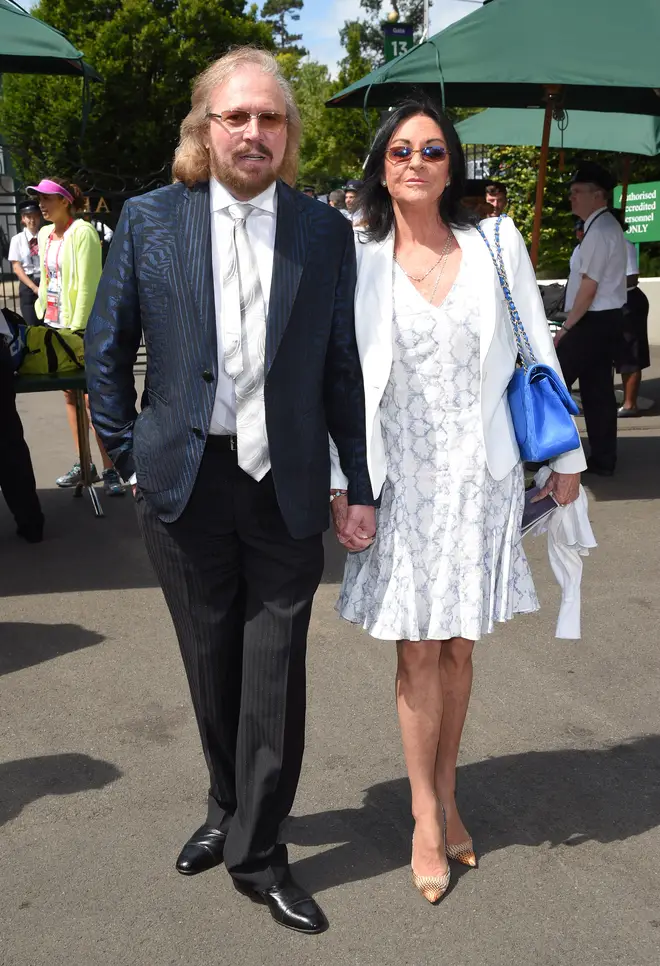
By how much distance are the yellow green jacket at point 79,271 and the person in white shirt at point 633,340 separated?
4624mm

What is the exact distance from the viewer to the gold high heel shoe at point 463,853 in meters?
3.27

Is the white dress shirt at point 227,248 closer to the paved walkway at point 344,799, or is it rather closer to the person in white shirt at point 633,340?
the paved walkway at point 344,799

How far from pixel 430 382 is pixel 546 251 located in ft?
54.5

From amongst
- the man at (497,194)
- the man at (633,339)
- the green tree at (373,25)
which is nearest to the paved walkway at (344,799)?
the man at (633,339)

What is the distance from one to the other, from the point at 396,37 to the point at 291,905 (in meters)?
11.4

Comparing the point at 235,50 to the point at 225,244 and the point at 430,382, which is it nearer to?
the point at 225,244

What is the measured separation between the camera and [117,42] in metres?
30.7

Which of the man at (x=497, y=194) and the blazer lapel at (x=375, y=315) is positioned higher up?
the man at (x=497, y=194)

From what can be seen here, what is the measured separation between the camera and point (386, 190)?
3.19 metres

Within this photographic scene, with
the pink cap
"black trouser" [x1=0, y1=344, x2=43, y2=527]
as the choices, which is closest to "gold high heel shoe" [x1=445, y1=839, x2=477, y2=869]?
"black trouser" [x1=0, y1=344, x2=43, y2=527]

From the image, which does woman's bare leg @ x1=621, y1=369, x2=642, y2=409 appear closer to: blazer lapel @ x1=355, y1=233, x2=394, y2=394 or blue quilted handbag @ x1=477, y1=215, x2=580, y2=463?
blue quilted handbag @ x1=477, y1=215, x2=580, y2=463

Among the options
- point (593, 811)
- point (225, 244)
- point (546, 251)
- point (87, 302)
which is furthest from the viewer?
point (546, 251)

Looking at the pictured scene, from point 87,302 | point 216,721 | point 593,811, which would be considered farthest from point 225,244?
point 87,302

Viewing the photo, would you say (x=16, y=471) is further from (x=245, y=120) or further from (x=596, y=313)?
(x=245, y=120)
